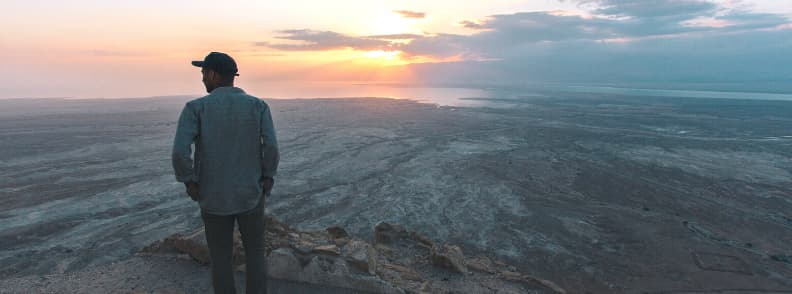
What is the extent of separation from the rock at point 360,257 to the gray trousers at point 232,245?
196 centimetres

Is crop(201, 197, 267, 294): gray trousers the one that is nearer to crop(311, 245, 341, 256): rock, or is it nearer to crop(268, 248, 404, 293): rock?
crop(268, 248, 404, 293): rock

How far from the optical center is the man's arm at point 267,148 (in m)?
3.23

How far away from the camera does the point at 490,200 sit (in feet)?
59.4

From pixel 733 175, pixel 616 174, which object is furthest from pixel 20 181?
pixel 733 175

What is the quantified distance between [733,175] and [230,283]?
94.6 feet

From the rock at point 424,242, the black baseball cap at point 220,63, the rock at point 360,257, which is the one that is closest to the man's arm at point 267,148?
the black baseball cap at point 220,63

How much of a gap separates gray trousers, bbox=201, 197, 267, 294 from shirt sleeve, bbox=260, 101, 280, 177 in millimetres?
291

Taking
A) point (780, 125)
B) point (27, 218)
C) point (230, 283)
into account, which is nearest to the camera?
point (230, 283)

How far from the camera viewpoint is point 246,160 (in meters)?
Answer: 3.19

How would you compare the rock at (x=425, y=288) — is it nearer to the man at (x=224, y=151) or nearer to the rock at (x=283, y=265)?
the rock at (x=283, y=265)

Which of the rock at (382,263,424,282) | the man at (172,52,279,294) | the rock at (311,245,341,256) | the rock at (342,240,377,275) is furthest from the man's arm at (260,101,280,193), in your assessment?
the rock at (382,263,424,282)

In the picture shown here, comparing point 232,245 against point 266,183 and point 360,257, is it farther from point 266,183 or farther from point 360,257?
point 360,257

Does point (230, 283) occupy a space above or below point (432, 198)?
above

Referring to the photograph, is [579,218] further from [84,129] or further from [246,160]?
[84,129]
